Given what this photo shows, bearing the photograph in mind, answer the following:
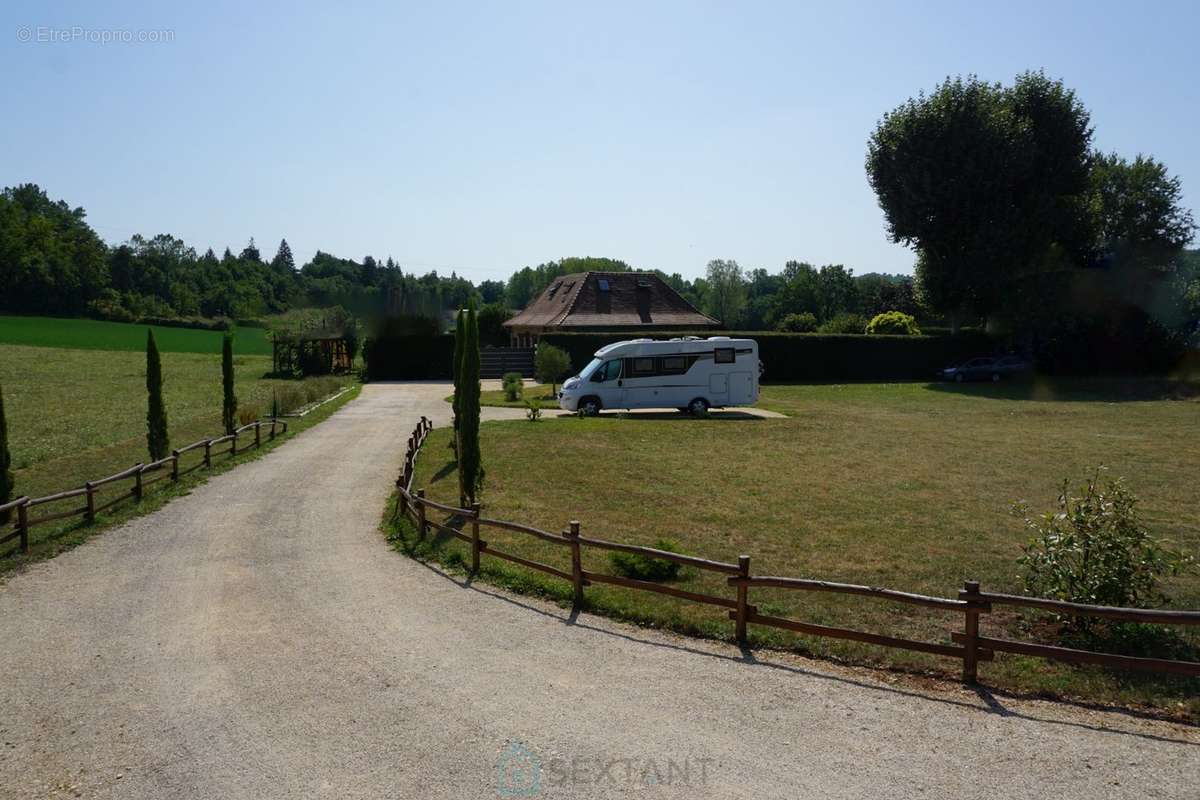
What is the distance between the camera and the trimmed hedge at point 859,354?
4356cm

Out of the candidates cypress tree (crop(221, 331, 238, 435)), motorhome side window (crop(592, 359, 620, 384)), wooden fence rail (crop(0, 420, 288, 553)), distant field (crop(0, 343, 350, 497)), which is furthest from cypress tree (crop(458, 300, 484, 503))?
motorhome side window (crop(592, 359, 620, 384))

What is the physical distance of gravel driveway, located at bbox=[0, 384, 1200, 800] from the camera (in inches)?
211

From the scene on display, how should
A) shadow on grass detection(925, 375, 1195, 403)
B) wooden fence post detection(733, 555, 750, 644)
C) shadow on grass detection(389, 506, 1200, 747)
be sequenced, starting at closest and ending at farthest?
shadow on grass detection(389, 506, 1200, 747) → wooden fence post detection(733, 555, 750, 644) → shadow on grass detection(925, 375, 1195, 403)

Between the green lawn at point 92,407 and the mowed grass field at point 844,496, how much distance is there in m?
7.12

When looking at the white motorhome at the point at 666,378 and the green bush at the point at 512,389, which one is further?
the green bush at the point at 512,389

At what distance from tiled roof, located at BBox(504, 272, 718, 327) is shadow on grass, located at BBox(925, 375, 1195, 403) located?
→ 648 inches

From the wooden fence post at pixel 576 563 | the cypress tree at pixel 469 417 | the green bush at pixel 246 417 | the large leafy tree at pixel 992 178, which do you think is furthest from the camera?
the large leafy tree at pixel 992 178

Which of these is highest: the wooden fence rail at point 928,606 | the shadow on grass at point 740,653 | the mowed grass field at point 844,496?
the wooden fence rail at point 928,606

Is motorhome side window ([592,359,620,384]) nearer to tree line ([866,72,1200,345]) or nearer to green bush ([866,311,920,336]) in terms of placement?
tree line ([866,72,1200,345])

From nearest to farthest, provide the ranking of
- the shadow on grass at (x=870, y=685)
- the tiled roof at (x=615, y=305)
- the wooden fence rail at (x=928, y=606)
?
1. the shadow on grass at (x=870, y=685)
2. the wooden fence rail at (x=928, y=606)
3. the tiled roof at (x=615, y=305)

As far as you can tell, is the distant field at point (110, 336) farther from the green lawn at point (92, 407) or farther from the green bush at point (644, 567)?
the green bush at point (644, 567)

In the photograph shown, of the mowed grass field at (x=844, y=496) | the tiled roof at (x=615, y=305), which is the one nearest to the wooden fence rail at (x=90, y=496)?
the mowed grass field at (x=844, y=496)

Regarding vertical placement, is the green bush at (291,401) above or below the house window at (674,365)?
below

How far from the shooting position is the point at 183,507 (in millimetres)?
14961
